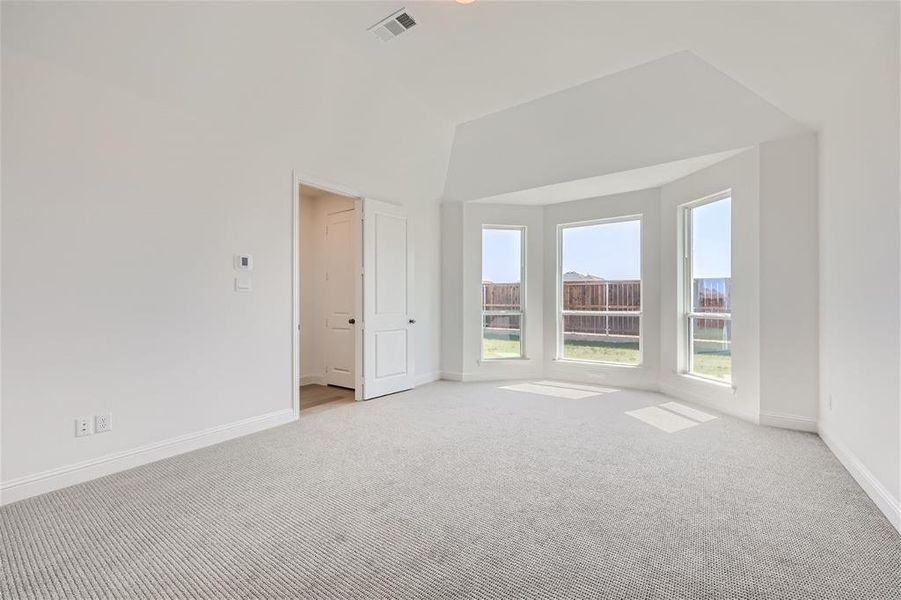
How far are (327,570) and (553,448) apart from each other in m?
1.95

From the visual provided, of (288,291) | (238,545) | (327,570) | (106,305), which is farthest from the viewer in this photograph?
(288,291)

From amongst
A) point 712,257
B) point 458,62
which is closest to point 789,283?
point 712,257

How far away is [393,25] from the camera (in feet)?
10.0

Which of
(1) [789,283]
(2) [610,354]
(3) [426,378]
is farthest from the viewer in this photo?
(3) [426,378]

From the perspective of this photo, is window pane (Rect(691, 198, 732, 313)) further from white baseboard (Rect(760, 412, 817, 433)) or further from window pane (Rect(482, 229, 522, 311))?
window pane (Rect(482, 229, 522, 311))

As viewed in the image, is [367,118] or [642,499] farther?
[367,118]

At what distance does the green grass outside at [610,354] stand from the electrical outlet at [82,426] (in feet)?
13.9

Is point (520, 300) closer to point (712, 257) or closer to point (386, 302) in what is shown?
point (386, 302)

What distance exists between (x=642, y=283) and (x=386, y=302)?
3.16 m

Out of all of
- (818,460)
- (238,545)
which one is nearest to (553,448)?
(818,460)

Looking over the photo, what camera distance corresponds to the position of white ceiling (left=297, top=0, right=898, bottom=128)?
8.48 feet

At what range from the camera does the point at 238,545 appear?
1.96 m

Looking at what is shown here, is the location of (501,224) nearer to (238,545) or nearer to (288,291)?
(288,291)

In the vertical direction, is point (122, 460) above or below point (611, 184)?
below
